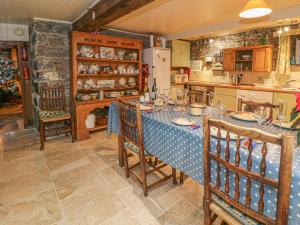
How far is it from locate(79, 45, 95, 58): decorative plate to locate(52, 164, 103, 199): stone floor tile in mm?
2369

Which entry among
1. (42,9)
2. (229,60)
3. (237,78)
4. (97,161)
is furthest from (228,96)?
(42,9)

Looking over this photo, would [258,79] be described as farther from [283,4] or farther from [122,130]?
[122,130]

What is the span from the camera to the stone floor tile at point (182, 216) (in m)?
1.79

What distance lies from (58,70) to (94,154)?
1.87 m

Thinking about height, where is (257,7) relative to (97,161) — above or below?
above

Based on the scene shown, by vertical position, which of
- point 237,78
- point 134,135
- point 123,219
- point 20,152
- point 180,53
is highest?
point 180,53

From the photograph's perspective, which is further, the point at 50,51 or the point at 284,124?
the point at 50,51

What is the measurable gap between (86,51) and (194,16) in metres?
2.23

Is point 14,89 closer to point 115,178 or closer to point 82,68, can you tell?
point 82,68

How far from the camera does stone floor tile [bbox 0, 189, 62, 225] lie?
180 cm

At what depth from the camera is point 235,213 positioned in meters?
1.19

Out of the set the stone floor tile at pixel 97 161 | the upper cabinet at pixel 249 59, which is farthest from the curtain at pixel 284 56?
the stone floor tile at pixel 97 161

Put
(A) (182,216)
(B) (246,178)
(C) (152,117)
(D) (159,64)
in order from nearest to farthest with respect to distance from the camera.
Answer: (B) (246,178) → (A) (182,216) → (C) (152,117) → (D) (159,64)

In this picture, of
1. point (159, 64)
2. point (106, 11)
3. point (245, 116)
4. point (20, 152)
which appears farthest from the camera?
point (159, 64)
